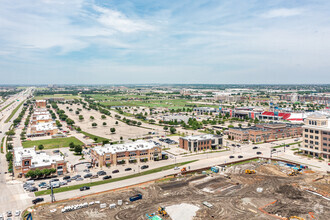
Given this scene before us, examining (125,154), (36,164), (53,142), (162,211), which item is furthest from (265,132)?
(53,142)

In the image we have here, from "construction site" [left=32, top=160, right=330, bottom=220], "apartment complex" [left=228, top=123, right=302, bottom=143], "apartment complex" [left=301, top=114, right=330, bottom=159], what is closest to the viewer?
"construction site" [left=32, top=160, right=330, bottom=220]

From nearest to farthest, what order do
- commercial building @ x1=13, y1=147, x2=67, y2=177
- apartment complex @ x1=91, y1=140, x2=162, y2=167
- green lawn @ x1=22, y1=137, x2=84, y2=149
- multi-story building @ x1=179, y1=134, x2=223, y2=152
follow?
1. commercial building @ x1=13, y1=147, x2=67, y2=177
2. apartment complex @ x1=91, y1=140, x2=162, y2=167
3. multi-story building @ x1=179, y1=134, x2=223, y2=152
4. green lawn @ x1=22, y1=137, x2=84, y2=149

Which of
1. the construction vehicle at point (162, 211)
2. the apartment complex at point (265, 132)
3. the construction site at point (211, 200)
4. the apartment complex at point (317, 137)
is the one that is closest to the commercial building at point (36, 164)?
the construction site at point (211, 200)

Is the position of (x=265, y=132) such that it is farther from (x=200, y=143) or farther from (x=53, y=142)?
(x=53, y=142)

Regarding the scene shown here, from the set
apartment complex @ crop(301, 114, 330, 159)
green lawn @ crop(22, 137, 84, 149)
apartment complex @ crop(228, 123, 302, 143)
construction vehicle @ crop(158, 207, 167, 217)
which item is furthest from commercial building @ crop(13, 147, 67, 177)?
apartment complex @ crop(301, 114, 330, 159)

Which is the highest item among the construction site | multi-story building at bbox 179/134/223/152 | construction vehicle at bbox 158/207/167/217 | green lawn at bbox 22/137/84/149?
multi-story building at bbox 179/134/223/152

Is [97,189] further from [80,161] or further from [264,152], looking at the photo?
[264,152]

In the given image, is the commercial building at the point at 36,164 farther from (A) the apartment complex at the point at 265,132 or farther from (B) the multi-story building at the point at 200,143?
(A) the apartment complex at the point at 265,132

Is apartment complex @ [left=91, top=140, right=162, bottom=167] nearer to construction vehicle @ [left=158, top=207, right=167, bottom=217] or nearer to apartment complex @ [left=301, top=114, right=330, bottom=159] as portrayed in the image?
construction vehicle @ [left=158, top=207, right=167, bottom=217]
